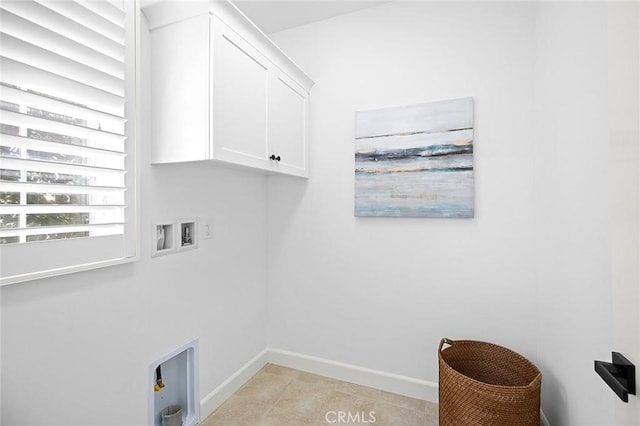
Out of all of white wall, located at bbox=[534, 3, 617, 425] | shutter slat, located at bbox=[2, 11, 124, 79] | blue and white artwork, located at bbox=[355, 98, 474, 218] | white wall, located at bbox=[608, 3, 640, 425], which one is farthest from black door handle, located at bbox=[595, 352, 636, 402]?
shutter slat, located at bbox=[2, 11, 124, 79]

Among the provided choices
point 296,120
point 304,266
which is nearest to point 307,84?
point 296,120

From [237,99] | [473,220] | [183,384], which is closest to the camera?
Result: [237,99]

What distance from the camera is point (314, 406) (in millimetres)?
1858

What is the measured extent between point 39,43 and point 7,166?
0.42 m

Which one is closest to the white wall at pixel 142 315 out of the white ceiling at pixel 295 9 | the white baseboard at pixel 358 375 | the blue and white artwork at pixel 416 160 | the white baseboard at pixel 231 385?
the white baseboard at pixel 231 385

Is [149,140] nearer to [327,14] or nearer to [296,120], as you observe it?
[296,120]

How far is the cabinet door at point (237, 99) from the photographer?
135 cm

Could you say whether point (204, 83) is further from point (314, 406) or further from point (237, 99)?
point (314, 406)

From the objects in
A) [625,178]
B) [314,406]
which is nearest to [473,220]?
[625,178]

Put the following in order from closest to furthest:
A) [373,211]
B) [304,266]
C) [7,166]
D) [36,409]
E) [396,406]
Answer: [7,166], [36,409], [396,406], [373,211], [304,266]

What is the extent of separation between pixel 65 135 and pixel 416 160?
172 cm

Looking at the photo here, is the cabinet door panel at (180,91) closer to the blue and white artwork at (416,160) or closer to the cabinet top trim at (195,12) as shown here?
the cabinet top trim at (195,12)

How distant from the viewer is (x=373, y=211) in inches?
79.6

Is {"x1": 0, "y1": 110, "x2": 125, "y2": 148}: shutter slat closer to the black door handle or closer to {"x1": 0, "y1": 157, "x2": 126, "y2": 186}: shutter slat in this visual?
{"x1": 0, "y1": 157, "x2": 126, "y2": 186}: shutter slat
